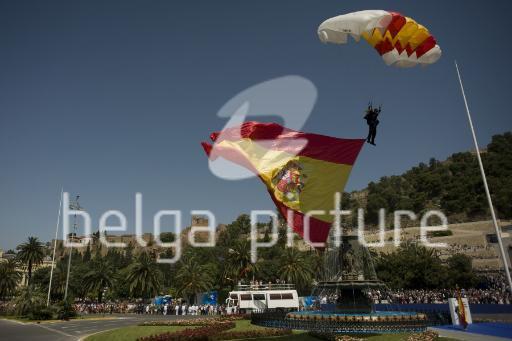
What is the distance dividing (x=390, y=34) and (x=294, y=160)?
307 inches

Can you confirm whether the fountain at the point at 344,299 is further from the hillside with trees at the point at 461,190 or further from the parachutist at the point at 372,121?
the hillside with trees at the point at 461,190

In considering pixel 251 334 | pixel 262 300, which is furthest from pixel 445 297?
pixel 251 334

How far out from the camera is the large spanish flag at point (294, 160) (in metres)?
20.1

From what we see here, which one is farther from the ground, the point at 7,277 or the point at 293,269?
the point at 7,277

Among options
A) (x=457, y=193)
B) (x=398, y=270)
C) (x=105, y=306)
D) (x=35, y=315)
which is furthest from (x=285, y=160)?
(x=457, y=193)

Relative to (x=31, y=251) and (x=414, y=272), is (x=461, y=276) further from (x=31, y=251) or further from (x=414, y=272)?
(x=31, y=251)

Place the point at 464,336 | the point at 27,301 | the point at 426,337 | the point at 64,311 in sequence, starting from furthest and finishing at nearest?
1. the point at 27,301
2. the point at 64,311
3. the point at 464,336
4. the point at 426,337

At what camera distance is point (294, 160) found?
21234 millimetres

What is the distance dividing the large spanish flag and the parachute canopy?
4.91 m

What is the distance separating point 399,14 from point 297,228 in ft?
35.6

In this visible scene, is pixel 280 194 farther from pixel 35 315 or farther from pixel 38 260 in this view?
pixel 38 260

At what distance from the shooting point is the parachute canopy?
17.0 metres

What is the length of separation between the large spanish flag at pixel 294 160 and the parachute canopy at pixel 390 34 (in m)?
4.91

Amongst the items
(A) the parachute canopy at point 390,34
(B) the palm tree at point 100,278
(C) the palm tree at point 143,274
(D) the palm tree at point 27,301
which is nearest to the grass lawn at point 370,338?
(A) the parachute canopy at point 390,34
